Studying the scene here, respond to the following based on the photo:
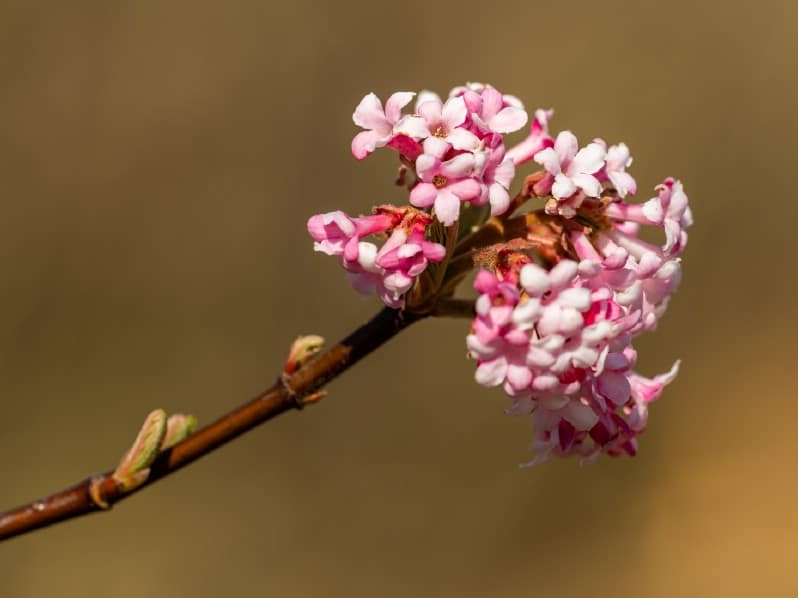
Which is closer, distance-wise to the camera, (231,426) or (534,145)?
(231,426)

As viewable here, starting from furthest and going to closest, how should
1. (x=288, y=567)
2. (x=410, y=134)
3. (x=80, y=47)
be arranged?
(x=80, y=47) < (x=288, y=567) < (x=410, y=134)

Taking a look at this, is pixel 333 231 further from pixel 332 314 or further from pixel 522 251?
pixel 332 314

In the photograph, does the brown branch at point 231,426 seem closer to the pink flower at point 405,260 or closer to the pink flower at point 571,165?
the pink flower at point 405,260

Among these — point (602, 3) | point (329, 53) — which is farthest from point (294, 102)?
point (602, 3)

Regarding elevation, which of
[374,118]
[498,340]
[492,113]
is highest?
[374,118]

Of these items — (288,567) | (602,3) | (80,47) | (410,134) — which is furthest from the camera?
(602,3)

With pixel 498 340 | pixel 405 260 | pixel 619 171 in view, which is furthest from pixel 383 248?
pixel 619 171

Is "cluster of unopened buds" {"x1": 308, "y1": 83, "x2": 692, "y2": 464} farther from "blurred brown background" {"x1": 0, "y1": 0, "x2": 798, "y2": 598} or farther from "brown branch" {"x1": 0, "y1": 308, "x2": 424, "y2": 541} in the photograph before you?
"blurred brown background" {"x1": 0, "y1": 0, "x2": 798, "y2": 598}

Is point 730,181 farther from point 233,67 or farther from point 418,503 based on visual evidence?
point 233,67
